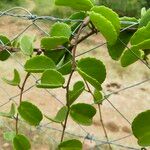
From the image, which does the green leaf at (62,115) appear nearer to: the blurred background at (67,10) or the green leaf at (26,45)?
the green leaf at (26,45)

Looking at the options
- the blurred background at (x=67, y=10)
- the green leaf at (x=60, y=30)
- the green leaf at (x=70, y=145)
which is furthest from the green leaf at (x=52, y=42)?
the blurred background at (x=67, y=10)

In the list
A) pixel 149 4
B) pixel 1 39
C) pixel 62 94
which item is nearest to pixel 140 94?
pixel 62 94

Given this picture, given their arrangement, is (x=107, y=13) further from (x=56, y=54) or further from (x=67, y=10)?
(x=67, y=10)

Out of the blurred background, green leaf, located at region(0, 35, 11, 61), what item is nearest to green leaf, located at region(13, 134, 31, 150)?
green leaf, located at region(0, 35, 11, 61)

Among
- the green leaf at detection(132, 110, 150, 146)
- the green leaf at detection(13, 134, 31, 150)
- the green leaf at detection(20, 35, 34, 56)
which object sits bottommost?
the green leaf at detection(13, 134, 31, 150)

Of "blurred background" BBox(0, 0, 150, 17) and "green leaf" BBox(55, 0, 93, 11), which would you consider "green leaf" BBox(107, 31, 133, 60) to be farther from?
"blurred background" BBox(0, 0, 150, 17)

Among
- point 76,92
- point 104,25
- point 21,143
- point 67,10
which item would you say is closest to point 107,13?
point 104,25
